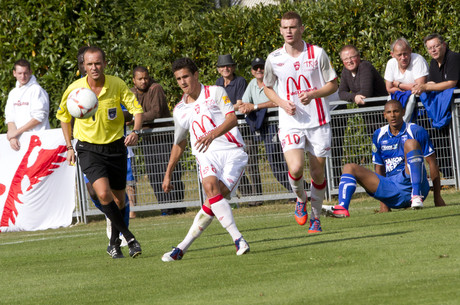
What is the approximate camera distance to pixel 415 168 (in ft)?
37.1

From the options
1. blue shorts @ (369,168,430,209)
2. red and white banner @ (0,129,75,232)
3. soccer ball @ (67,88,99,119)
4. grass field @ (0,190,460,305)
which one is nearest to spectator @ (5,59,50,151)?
red and white banner @ (0,129,75,232)

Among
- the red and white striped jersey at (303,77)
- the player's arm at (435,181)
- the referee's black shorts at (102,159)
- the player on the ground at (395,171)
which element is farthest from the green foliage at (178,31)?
the referee's black shorts at (102,159)

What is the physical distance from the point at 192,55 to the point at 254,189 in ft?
14.6

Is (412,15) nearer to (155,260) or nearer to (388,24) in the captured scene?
(388,24)

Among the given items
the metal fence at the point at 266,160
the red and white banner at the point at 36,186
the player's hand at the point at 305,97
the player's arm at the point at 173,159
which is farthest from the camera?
the red and white banner at the point at 36,186

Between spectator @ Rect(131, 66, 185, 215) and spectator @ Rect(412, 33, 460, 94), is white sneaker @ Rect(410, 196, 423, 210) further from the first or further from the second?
spectator @ Rect(131, 66, 185, 215)

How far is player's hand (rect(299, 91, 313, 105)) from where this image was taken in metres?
9.19

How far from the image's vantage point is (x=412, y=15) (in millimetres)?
16078

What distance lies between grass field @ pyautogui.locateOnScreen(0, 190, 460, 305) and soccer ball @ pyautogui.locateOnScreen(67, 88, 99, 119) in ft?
5.29

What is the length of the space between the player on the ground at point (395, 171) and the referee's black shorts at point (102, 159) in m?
2.98

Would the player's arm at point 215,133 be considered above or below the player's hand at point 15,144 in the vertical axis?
below

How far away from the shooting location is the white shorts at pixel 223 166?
336 inches

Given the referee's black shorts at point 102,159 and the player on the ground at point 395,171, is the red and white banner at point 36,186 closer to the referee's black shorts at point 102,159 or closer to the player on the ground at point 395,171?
the referee's black shorts at point 102,159

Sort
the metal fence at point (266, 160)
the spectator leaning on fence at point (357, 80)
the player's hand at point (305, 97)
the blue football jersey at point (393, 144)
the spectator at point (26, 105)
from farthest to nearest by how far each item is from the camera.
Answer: the spectator at point (26, 105), the spectator leaning on fence at point (357, 80), the metal fence at point (266, 160), the blue football jersey at point (393, 144), the player's hand at point (305, 97)
